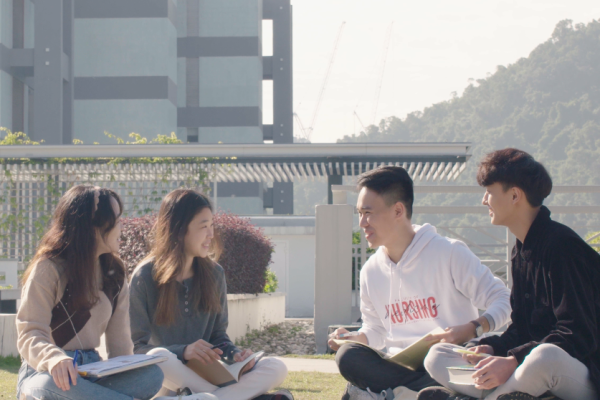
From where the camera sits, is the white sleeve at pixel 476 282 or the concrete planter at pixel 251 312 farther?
the concrete planter at pixel 251 312

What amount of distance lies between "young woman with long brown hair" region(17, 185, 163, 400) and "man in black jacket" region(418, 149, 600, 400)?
169 centimetres

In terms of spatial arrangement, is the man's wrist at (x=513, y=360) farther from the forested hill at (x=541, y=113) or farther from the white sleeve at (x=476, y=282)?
the forested hill at (x=541, y=113)

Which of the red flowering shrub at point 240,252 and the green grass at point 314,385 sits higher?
the red flowering shrub at point 240,252

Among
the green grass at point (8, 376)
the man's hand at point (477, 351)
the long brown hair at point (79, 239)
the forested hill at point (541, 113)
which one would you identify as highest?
the forested hill at point (541, 113)

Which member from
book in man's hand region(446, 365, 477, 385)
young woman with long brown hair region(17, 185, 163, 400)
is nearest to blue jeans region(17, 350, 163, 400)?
young woman with long brown hair region(17, 185, 163, 400)

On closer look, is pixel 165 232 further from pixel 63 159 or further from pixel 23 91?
pixel 23 91

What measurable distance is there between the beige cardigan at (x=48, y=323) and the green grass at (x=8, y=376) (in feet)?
6.14

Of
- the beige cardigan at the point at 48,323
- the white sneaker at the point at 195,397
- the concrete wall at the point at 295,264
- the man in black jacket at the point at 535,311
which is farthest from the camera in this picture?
the concrete wall at the point at 295,264

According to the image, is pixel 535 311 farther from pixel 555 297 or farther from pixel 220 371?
pixel 220 371

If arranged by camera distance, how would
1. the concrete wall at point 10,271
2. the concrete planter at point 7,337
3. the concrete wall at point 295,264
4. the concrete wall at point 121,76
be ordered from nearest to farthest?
the concrete planter at point 7,337, the concrete wall at point 10,271, the concrete wall at point 295,264, the concrete wall at point 121,76

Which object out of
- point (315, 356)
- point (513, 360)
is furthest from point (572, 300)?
point (315, 356)

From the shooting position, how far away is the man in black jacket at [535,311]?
2938 millimetres

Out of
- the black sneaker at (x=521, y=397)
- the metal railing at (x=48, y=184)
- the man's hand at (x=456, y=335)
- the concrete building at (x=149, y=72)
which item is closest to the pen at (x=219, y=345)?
the man's hand at (x=456, y=335)

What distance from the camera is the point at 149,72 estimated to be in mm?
32250
